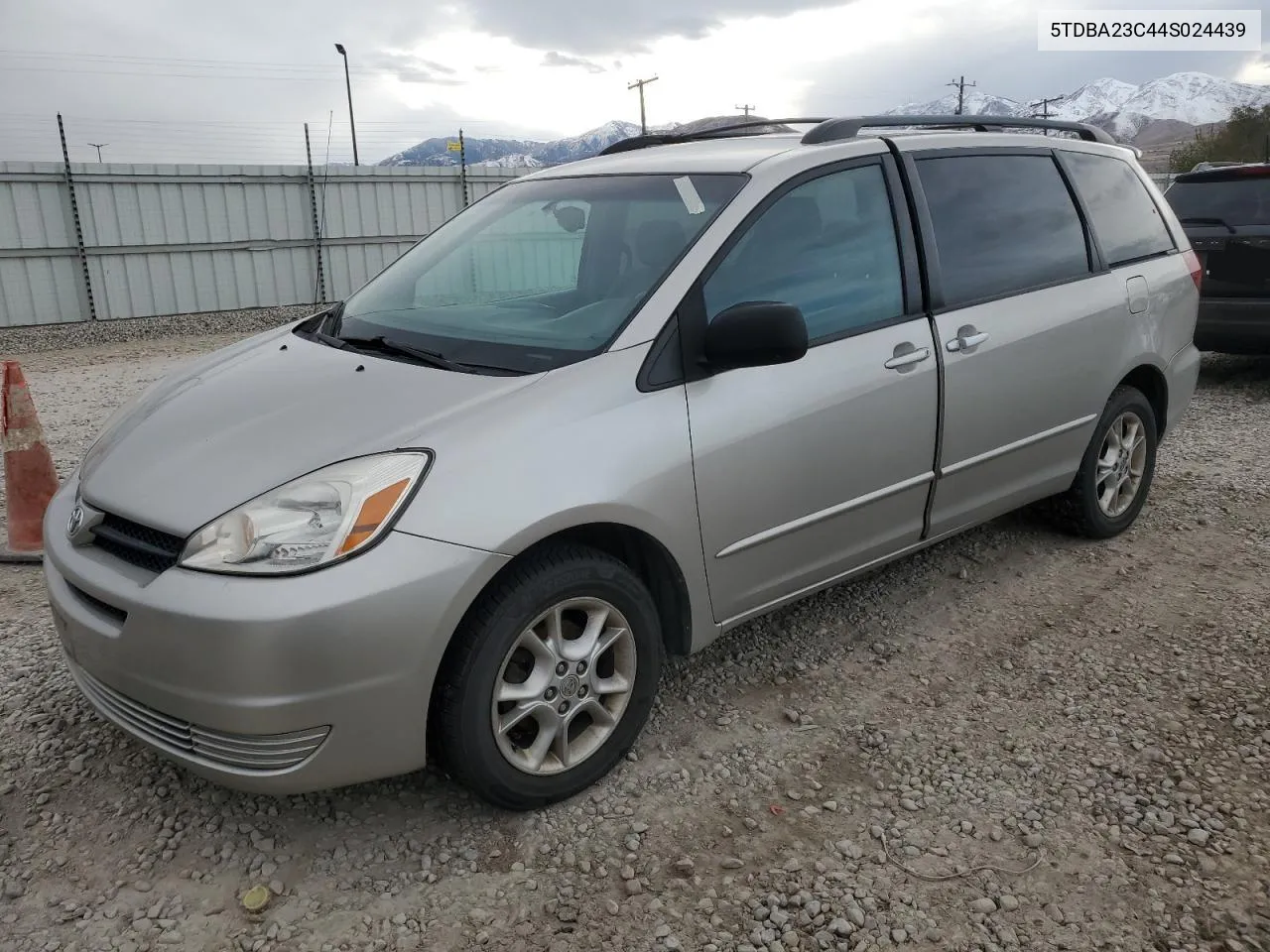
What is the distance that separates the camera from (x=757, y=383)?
9.59 feet

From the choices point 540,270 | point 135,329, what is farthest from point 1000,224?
point 135,329

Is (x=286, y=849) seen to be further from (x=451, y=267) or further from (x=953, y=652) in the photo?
(x=953, y=652)

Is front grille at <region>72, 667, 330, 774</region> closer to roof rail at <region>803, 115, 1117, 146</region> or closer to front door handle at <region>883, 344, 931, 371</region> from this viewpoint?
front door handle at <region>883, 344, 931, 371</region>

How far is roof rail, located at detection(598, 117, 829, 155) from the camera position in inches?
155

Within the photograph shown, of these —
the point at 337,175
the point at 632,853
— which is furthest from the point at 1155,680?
the point at 337,175

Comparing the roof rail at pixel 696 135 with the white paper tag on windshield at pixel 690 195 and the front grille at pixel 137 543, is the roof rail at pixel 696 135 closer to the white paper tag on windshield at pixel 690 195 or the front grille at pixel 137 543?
the white paper tag on windshield at pixel 690 195

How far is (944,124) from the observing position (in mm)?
3852

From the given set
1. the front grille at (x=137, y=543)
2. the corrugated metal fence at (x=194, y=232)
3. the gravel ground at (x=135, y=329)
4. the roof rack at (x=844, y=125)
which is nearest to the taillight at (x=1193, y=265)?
the roof rack at (x=844, y=125)

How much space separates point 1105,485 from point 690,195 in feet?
8.51

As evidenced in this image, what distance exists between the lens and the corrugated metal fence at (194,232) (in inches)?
505

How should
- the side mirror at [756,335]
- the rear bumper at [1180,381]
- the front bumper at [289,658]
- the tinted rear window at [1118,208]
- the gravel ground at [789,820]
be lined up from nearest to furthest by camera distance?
Answer: 1. the front bumper at [289,658]
2. the gravel ground at [789,820]
3. the side mirror at [756,335]
4. the tinted rear window at [1118,208]
5. the rear bumper at [1180,381]

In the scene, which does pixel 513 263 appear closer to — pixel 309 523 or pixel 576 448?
pixel 576 448

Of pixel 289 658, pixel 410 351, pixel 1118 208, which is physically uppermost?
pixel 1118 208

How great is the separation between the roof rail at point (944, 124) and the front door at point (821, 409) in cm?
17
